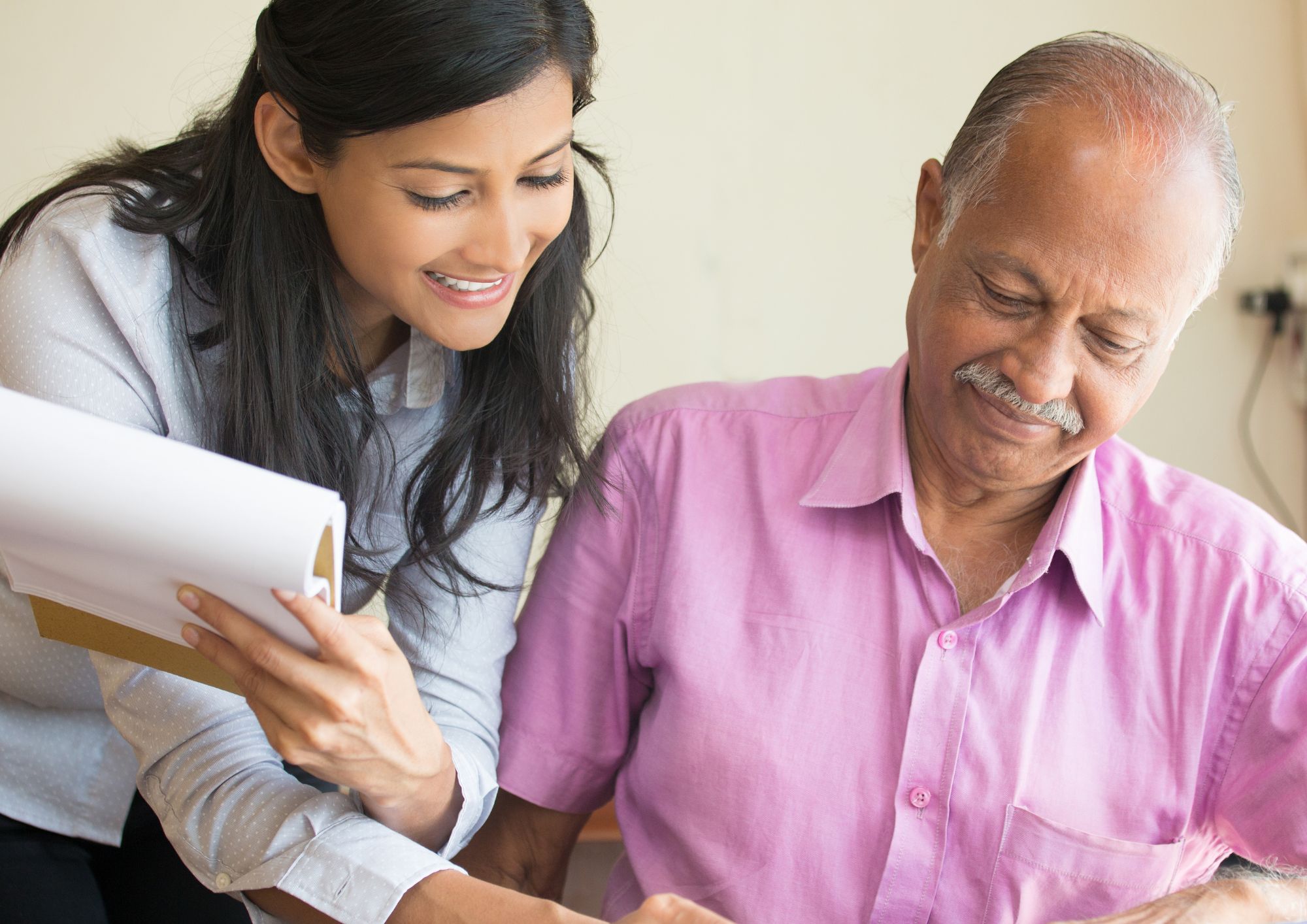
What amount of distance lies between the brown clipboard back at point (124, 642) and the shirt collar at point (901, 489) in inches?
24.9

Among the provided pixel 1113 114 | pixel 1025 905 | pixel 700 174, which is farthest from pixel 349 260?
pixel 700 174

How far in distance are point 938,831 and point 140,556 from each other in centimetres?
79

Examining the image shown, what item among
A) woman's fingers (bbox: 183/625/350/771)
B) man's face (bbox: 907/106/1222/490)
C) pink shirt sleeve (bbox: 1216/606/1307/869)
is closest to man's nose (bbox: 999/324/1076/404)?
man's face (bbox: 907/106/1222/490)

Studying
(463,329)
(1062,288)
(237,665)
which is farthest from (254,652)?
(1062,288)

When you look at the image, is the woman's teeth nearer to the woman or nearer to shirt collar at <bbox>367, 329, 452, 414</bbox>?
the woman

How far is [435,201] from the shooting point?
1.07 metres

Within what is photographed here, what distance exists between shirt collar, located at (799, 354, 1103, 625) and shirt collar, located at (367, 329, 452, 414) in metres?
0.42

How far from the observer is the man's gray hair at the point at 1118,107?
113cm

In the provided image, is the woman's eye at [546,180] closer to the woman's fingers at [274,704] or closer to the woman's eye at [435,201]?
the woman's eye at [435,201]

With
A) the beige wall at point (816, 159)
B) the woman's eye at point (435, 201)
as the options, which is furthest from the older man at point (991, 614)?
the beige wall at point (816, 159)

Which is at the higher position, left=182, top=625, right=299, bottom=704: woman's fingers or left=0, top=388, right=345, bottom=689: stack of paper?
left=0, top=388, right=345, bottom=689: stack of paper

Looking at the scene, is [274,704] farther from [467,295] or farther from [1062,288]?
[1062,288]

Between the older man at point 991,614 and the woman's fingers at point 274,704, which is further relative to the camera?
the older man at point 991,614

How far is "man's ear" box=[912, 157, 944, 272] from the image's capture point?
1.26 m
